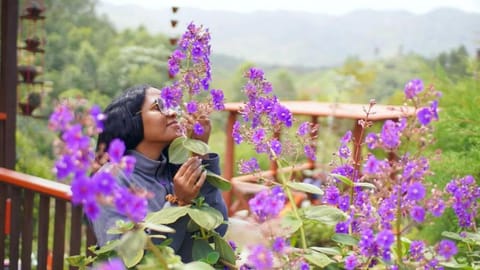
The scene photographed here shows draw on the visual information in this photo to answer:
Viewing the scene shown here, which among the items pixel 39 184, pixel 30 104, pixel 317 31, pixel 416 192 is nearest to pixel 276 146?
pixel 416 192

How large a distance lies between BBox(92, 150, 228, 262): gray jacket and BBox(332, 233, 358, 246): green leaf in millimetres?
341

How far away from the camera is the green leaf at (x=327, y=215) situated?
1.07m

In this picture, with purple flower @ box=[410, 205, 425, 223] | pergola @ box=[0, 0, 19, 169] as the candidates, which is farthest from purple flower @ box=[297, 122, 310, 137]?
pergola @ box=[0, 0, 19, 169]

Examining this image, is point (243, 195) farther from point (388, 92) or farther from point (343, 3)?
point (343, 3)

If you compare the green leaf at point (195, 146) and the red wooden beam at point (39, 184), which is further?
the red wooden beam at point (39, 184)

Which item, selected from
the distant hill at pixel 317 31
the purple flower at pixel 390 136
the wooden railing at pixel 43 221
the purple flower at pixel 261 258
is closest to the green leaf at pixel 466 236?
the purple flower at pixel 390 136

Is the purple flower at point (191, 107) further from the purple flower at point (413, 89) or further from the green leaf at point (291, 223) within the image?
the purple flower at point (413, 89)

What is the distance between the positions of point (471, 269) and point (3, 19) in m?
2.81

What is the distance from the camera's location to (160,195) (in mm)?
1469

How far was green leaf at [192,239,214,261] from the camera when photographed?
3.83ft

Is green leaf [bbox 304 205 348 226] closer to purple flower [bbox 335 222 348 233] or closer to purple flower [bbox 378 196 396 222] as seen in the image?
purple flower [bbox 335 222 348 233]

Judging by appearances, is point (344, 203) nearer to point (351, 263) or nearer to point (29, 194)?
point (351, 263)

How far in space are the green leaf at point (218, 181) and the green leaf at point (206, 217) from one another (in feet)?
0.30

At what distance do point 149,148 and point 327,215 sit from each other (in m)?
Result: 0.57
